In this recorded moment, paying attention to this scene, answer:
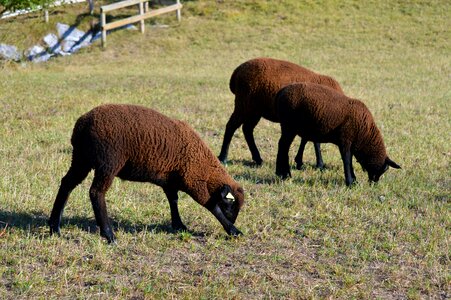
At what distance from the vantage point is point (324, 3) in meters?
35.1

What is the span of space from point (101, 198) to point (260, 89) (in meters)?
4.61

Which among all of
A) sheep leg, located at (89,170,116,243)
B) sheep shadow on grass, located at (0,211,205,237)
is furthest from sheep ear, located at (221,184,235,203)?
sheep leg, located at (89,170,116,243)

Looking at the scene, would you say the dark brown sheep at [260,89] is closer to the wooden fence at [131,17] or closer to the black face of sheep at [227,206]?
the black face of sheep at [227,206]

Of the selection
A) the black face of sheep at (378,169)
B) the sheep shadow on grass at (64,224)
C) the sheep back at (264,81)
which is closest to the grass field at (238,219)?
the sheep shadow on grass at (64,224)

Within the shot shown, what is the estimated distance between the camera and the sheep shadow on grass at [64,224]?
7.06m

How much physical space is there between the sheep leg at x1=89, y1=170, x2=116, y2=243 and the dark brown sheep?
4343 millimetres

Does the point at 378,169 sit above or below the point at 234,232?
below

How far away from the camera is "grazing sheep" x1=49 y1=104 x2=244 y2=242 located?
21.9 feet

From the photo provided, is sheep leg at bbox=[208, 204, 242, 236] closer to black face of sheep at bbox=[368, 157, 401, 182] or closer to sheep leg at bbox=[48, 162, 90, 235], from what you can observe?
sheep leg at bbox=[48, 162, 90, 235]

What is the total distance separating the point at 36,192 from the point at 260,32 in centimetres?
2409

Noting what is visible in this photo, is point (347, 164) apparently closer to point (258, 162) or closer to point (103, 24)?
point (258, 162)

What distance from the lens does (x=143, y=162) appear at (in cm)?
687

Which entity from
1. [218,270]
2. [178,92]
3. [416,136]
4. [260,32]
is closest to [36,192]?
[218,270]

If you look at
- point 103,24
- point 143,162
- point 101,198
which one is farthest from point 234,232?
point 103,24
